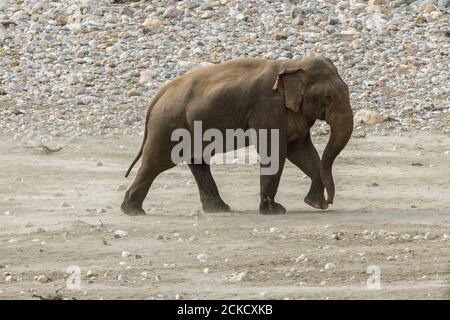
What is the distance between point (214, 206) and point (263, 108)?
90 centimetres

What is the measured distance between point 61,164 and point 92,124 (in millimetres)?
1637

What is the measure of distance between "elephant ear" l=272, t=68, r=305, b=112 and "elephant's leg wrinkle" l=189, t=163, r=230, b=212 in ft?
3.07

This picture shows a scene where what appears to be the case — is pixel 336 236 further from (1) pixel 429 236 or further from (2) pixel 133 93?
(2) pixel 133 93

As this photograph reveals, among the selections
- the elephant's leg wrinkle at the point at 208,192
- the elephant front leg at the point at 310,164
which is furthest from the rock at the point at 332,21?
the elephant's leg wrinkle at the point at 208,192

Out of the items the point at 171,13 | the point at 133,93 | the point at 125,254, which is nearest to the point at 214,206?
the point at 125,254

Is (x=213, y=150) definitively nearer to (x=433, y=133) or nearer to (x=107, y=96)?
(x=433, y=133)

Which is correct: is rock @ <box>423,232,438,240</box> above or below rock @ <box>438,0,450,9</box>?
above

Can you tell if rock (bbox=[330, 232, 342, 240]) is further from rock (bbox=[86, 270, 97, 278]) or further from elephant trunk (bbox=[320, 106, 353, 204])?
rock (bbox=[86, 270, 97, 278])

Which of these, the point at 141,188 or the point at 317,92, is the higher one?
the point at 317,92

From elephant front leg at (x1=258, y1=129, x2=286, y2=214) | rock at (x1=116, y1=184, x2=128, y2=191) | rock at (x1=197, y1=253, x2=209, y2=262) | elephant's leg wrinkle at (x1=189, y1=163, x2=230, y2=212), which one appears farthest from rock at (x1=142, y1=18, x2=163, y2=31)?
rock at (x1=197, y1=253, x2=209, y2=262)

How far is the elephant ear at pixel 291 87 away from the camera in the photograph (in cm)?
1371

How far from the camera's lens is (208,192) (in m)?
14.1

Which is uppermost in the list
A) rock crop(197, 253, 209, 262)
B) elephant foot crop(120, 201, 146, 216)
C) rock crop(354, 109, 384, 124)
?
rock crop(197, 253, 209, 262)

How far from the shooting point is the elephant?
13758mm
